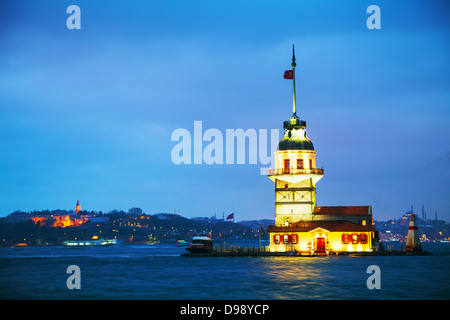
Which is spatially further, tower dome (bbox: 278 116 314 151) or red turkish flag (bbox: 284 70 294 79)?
red turkish flag (bbox: 284 70 294 79)

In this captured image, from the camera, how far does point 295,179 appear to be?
9581 cm

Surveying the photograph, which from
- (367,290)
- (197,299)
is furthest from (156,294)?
(367,290)

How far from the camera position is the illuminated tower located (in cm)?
9562

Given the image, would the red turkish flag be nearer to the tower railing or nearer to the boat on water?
the tower railing

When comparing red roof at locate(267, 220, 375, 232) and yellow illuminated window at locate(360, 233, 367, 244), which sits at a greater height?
red roof at locate(267, 220, 375, 232)

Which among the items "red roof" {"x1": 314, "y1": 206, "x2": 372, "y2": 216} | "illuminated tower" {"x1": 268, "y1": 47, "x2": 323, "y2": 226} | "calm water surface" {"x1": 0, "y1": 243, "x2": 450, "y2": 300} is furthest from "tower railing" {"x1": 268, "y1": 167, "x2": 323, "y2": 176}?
"calm water surface" {"x1": 0, "y1": 243, "x2": 450, "y2": 300}

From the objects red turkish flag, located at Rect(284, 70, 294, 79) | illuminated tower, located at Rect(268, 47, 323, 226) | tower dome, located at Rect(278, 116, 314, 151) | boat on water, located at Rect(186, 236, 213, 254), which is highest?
red turkish flag, located at Rect(284, 70, 294, 79)

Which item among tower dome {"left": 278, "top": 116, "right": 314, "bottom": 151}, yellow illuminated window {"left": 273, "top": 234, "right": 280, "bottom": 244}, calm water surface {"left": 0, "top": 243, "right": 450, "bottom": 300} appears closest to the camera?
calm water surface {"left": 0, "top": 243, "right": 450, "bottom": 300}

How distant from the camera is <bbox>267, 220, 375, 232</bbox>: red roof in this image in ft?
299

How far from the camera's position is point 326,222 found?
93312 mm

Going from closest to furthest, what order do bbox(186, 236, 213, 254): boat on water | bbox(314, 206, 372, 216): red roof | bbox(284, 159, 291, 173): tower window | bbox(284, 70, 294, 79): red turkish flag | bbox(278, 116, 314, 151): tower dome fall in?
bbox(314, 206, 372, 216): red roof < bbox(284, 159, 291, 173): tower window < bbox(278, 116, 314, 151): tower dome < bbox(284, 70, 294, 79): red turkish flag < bbox(186, 236, 213, 254): boat on water

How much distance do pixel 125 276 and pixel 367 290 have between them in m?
26.8

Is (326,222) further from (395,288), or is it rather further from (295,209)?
(395,288)
